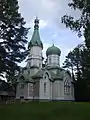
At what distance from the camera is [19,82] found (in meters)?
44.1

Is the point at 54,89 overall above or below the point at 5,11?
below

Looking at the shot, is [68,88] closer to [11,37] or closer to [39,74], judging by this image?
[39,74]

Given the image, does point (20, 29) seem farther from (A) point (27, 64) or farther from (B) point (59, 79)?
(A) point (27, 64)

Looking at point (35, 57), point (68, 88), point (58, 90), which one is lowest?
point (58, 90)

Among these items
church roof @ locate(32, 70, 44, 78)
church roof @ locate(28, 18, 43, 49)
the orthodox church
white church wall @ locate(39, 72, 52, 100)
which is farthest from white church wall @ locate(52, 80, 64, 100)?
church roof @ locate(28, 18, 43, 49)

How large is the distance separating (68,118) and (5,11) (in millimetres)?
11299

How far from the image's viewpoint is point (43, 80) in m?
42.8

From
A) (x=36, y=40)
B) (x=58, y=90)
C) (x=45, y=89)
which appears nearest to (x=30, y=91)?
(x=45, y=89)

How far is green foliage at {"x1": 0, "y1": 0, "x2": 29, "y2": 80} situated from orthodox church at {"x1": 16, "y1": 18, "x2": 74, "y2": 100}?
14611mm

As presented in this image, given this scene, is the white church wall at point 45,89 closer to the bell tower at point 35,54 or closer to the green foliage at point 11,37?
the bell tower at point 35,54

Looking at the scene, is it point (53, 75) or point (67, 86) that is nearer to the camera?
point (53, 75)

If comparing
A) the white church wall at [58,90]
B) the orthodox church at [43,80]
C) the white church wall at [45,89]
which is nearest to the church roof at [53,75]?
A: the orthodox church at [43,80]

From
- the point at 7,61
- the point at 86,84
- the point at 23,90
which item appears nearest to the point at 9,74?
the point at 7,61

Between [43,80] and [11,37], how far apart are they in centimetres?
2063
